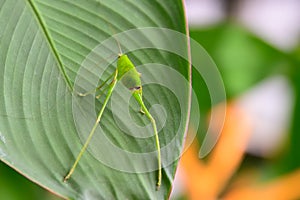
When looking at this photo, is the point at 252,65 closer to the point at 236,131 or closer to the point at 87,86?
the point at 236,131

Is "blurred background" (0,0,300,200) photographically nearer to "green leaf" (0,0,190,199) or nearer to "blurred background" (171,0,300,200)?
"blurred background" (171,0,300,200)

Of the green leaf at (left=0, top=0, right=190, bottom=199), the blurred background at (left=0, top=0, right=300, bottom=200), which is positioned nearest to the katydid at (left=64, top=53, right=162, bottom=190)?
the green leaf at (left=0, top=0, right=190, bottom=199)

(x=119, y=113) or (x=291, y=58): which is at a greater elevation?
(x=291, y=58)

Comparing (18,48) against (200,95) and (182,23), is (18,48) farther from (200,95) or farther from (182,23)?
(200,95)

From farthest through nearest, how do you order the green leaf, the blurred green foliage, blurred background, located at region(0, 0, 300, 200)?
1. the blurred green foliage
2. blurred background, located at region(0, 0, 300, 200)
3. the green leaf

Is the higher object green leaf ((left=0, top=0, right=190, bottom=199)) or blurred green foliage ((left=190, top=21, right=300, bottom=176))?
blurred green foliage ((left=190, top=21, right=300, bottom=176))

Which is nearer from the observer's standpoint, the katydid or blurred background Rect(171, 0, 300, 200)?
the katydid

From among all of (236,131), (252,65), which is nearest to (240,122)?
(236,131)

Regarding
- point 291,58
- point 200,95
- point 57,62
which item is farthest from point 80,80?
point 291,58
